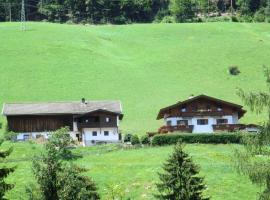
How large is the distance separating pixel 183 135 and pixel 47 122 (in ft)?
66.4

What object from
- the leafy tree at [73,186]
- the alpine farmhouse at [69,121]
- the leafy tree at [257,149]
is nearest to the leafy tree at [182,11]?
the alpine farmhouse at [69,121]

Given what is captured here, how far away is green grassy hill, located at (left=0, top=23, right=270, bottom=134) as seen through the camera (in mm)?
99750

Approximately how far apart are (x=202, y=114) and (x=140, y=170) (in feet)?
89.9

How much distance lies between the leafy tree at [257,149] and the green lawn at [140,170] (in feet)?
55.8

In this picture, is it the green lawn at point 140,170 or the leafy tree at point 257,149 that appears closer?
the leafy tree at point 257,149

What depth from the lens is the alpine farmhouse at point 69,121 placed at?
260 ft

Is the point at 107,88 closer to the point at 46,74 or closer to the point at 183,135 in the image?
the point at 46,74

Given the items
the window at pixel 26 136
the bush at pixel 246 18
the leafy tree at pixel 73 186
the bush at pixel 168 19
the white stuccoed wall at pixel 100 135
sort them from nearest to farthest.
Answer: the leafy tree at pixel 73 186 < the white stuccoed wall at pixel 100 135 < the window at pixel 26 136 < the bush at pixel 246 18 < the bush at pixel 168 19

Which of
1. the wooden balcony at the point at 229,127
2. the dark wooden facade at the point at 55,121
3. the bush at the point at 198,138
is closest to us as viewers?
the bush at the point at 198,138

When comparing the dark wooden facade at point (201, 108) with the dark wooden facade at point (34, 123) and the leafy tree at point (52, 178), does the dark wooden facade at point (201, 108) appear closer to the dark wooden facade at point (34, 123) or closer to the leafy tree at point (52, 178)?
the dark wooden facade at point (34, 123)

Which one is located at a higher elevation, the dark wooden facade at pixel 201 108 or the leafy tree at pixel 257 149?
the dark wooden facade at pixel 201 108

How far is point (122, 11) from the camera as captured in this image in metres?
170

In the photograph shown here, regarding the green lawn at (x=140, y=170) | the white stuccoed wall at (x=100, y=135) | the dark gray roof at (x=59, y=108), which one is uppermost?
the dark gray roof at (x=59, y=108)

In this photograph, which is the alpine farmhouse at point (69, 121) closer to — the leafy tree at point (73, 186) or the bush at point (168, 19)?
the leafy tree at point (73, 186)
